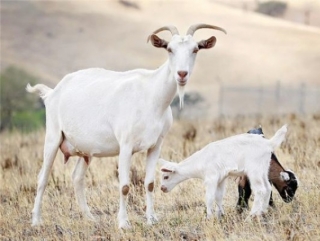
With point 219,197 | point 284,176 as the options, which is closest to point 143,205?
point 219,197

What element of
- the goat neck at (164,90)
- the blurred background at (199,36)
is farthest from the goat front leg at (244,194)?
the blurred background at (199,36)

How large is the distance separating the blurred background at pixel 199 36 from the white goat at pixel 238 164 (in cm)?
5346

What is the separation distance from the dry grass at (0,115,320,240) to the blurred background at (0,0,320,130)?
48.8 metres

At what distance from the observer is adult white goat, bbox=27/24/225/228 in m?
10.7

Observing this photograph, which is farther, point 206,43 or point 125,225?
point 125,225

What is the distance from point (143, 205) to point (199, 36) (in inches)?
2236

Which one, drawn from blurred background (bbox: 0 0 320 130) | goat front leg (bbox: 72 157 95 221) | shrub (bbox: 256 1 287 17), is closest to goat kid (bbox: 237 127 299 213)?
goat front leg (bbox: 72 157 95 221)

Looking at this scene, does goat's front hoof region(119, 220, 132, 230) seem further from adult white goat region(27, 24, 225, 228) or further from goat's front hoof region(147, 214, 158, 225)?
goat's front hoof region(147, 214, 158, 225)

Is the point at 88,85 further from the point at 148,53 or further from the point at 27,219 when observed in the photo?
the point at 148,53

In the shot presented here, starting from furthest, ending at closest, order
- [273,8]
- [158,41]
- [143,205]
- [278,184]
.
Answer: [273,8]
[143,205]
[278,184]
[158,41]

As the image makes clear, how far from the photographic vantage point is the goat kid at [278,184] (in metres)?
10.9

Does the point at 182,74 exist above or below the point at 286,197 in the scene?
above

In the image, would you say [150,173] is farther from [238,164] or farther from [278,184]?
[278,184]

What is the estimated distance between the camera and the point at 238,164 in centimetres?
1053
